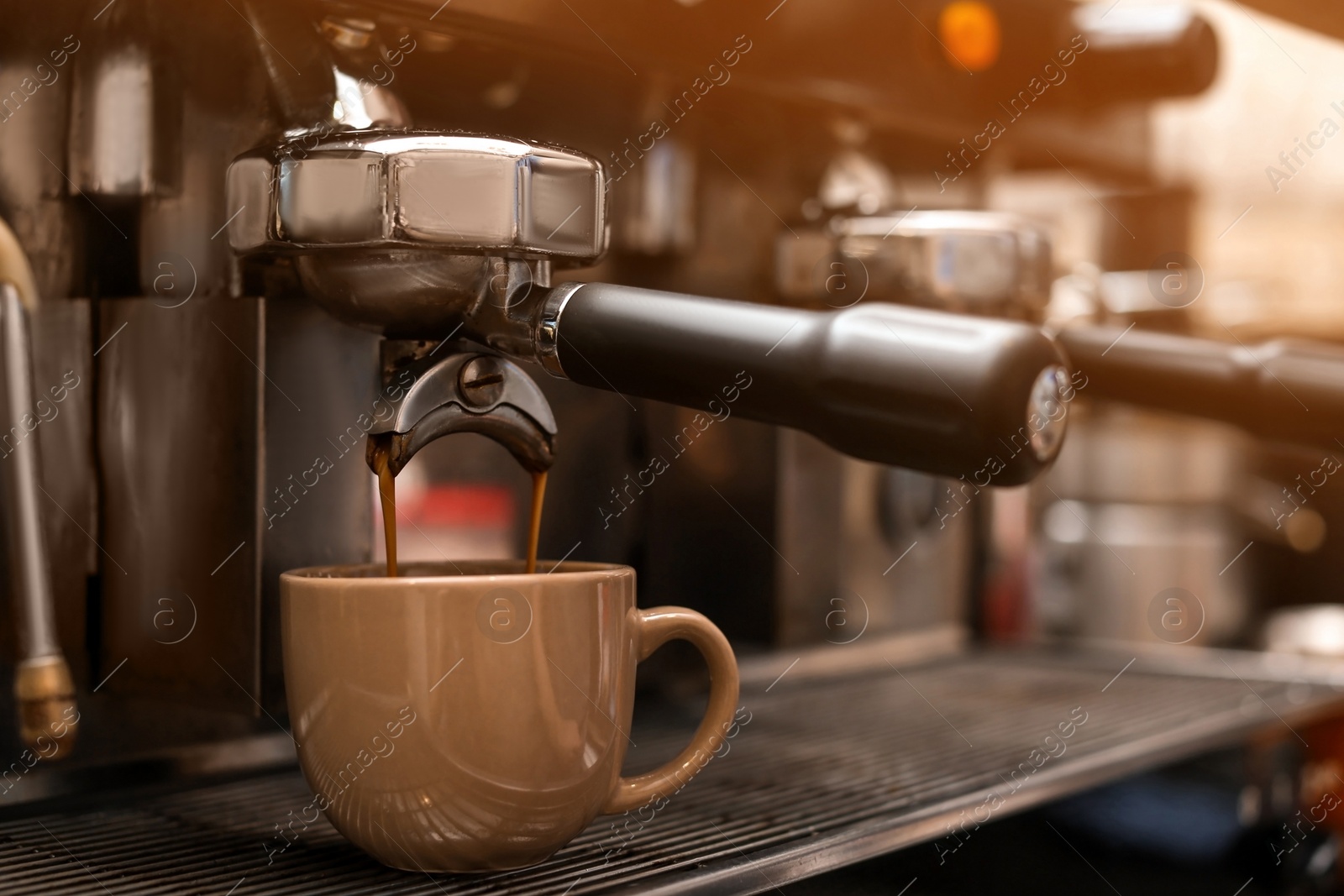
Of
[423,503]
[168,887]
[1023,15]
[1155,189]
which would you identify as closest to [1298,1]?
[1023,15]

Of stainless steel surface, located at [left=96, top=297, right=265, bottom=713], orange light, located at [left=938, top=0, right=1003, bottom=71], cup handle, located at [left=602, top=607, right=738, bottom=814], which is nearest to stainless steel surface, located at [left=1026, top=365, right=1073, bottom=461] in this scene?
cup handle, located at [left=602, top=607, right=738, bottom=814]

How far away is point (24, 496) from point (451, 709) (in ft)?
0.48

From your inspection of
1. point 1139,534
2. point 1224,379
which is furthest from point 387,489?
point 1139,534

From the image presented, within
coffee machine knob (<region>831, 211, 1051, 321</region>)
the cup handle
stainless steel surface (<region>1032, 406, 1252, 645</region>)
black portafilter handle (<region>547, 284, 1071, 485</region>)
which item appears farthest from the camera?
stainless steel surface (<region>1032, 406, 1252, 645</region>)

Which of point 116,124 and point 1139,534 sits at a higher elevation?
point 116,124

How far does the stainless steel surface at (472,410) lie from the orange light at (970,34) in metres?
0.35

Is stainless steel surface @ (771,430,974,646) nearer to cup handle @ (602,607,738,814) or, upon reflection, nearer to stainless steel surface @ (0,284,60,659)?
cup handle @ (602,607,738,814)

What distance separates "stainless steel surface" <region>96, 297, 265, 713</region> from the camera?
1.41ft

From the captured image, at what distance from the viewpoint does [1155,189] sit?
913 mm

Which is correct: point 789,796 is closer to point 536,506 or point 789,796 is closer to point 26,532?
point 536,506

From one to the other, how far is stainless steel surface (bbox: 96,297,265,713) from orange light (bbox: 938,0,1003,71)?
1.23ft

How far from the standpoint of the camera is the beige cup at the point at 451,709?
0.34 metres

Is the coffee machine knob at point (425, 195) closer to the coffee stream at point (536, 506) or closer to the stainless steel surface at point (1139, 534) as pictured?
the coffee stream at point (536, 506)

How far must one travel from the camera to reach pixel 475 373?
376 mm
